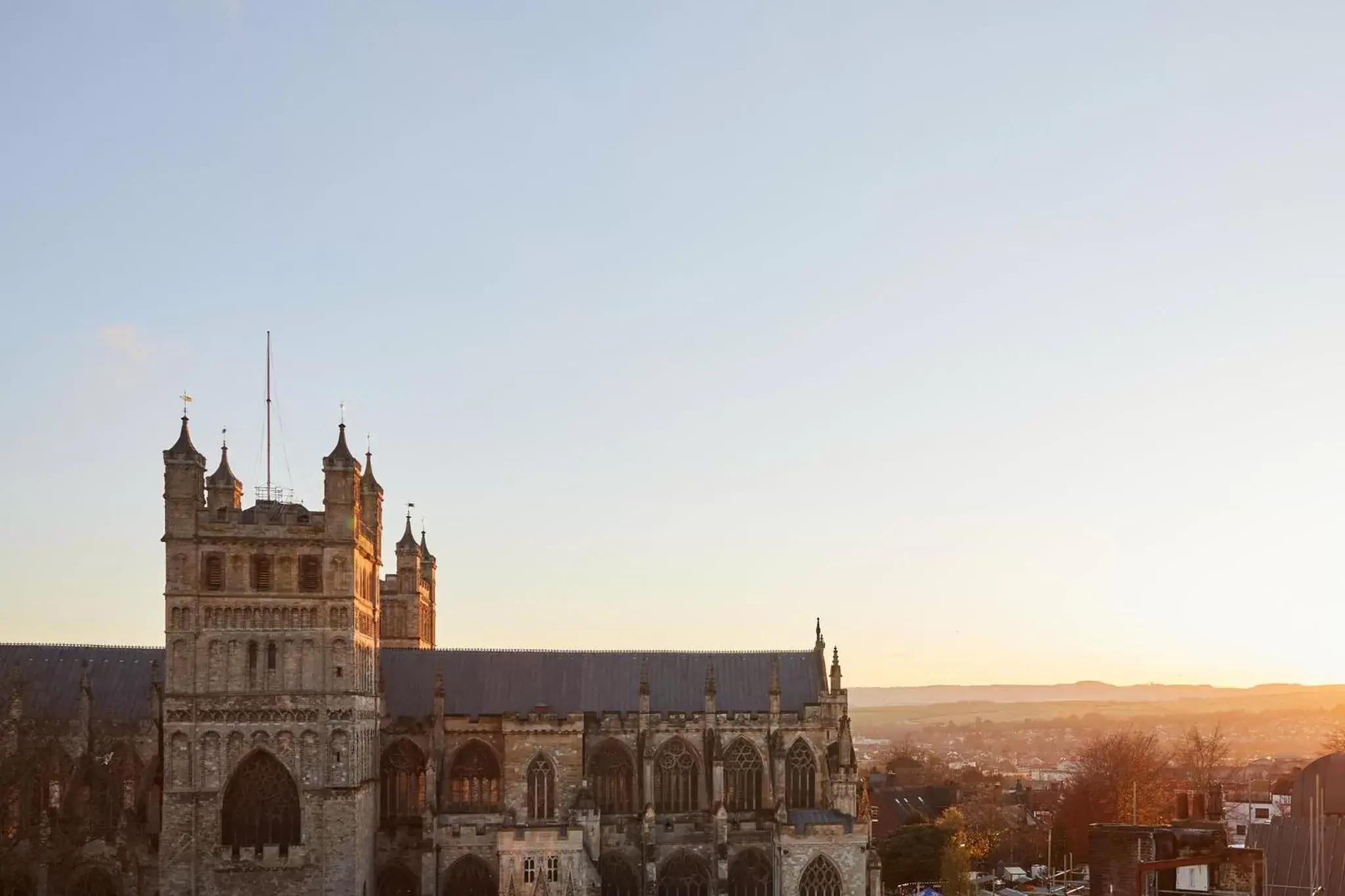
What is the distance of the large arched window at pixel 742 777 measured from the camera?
8262cm

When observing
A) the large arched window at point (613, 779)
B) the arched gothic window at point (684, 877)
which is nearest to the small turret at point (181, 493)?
the large arched window at point (613, 779)

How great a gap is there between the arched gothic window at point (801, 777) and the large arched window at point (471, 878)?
18521 mm

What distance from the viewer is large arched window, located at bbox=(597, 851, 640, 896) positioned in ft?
259

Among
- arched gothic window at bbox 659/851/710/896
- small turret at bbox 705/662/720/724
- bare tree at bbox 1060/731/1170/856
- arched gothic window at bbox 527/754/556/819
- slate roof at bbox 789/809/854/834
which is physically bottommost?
bare tree at bbox 1060/731/1170/856

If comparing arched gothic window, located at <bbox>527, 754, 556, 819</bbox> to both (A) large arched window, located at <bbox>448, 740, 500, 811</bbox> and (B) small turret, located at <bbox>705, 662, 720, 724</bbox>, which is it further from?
(B) small turret, located at <bbox>705, 662, 720, 724</bbox>

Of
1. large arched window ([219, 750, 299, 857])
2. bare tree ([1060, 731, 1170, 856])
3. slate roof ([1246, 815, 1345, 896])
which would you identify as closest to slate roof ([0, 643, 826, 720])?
large arched window ([219, 750, 299, 857])

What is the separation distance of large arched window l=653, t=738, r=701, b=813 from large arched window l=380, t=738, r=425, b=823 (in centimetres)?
1366

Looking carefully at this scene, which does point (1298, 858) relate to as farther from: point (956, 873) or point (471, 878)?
point (471, 878)

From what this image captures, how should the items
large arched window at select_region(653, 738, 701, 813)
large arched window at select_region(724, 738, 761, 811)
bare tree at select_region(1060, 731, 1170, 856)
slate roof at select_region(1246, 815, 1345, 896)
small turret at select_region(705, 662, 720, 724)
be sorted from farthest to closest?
bare tree at select_region(1060, 731, 1170, 856)
small turret at select_region(705, 662, 720, 724)
large arched window at select_region(724, 738, 761, 811)
large arched window at select_region(653, 738, 701, 813)
slate roof at select_region(1246, 815, 1345, 896)

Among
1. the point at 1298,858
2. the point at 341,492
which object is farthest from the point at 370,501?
the point at 1298,858

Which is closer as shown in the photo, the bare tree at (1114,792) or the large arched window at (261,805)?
the large arched window at (261,805)

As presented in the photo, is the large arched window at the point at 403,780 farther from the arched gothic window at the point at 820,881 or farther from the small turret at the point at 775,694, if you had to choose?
the arched gothic window at the point at 820,881

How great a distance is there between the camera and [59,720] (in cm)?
7525

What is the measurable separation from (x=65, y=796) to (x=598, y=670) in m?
30.6
